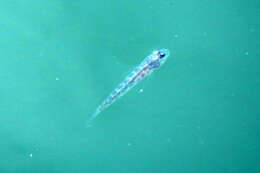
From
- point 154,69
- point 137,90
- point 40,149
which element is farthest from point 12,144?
point 154,69

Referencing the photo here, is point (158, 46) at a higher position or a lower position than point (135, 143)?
higher

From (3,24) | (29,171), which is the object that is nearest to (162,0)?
(3,24)

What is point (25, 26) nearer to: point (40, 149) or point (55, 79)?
point (55, 79)

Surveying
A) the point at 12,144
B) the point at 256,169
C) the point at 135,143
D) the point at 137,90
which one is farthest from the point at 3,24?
the point at 256,169

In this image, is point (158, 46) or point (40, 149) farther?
point (40, 149)

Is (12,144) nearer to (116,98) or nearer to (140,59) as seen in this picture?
(116,98)

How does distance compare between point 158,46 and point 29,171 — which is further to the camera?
point 29,171

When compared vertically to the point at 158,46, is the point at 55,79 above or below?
above

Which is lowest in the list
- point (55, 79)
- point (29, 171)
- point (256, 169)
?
point (256, 169)

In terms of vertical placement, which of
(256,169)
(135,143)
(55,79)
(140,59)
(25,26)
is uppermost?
(25,26)
